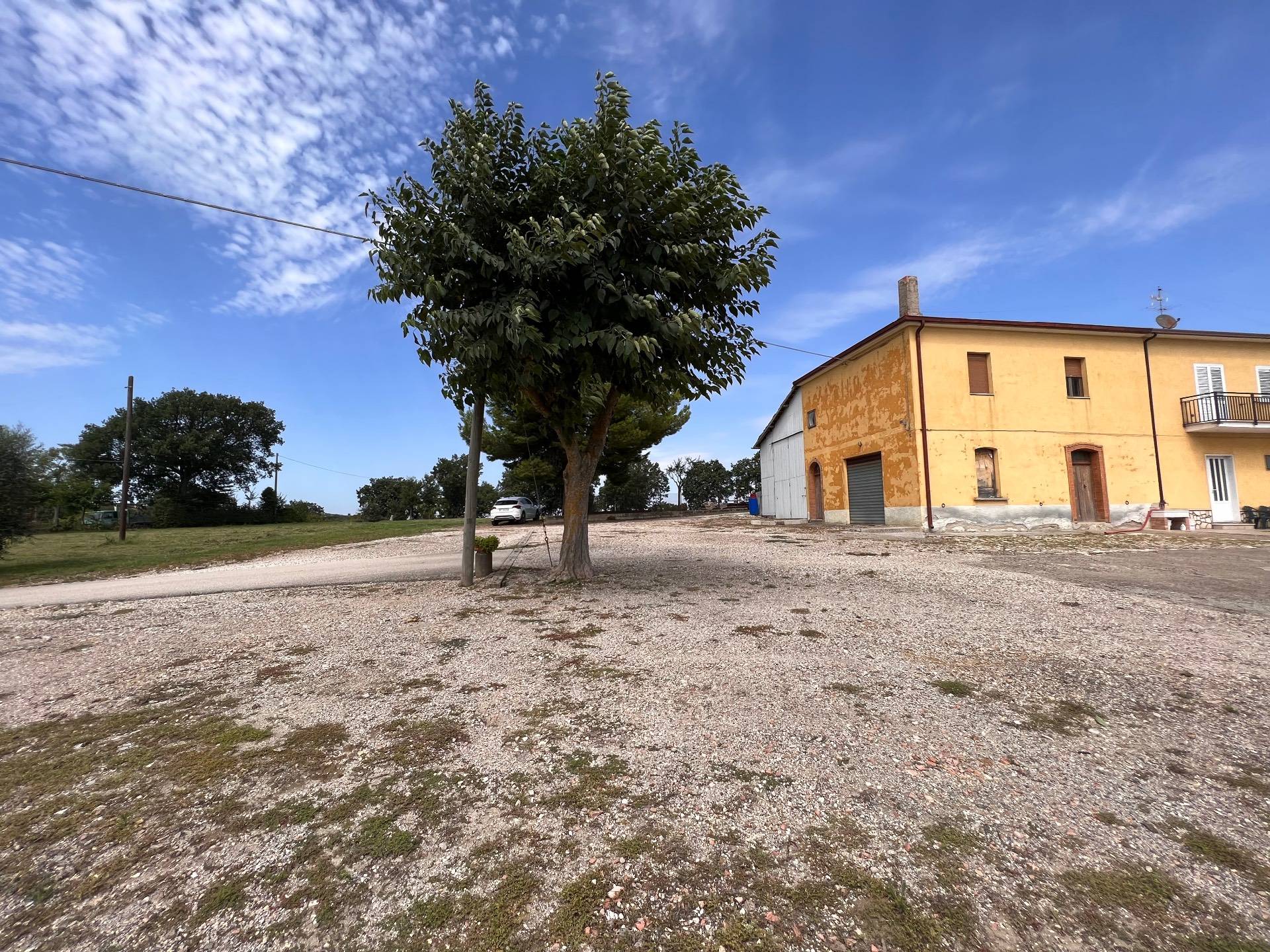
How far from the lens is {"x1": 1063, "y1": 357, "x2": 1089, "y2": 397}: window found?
17.1 meters

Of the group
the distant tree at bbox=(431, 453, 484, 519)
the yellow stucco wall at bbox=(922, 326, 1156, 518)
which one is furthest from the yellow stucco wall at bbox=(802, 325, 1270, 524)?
the distant tree at bbox=(431, 453, 484, 519)

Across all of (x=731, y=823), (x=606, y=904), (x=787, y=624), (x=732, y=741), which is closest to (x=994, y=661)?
(x=787, y=624)

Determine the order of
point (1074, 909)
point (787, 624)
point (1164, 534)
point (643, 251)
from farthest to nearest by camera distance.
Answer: point (1164, 534), point (643, 251), point (787, 624), point (1074, 909)

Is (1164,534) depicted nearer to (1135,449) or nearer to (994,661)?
(1135,449)

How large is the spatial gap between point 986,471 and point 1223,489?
10097 mm

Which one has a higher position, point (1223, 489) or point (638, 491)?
point (638, 491)

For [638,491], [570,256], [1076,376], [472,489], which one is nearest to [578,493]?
[472,489]

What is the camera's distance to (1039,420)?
1655 centimetres

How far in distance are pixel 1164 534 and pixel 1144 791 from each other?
17.5 m

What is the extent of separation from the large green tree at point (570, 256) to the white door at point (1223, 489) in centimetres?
2208

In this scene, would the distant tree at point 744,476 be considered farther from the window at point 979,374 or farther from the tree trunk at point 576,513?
the tree trunk at point 576,513

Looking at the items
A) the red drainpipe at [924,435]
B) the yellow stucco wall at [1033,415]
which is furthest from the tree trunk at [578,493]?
the yellow stucco wall at [1033,415]

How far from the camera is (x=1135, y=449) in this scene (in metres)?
17.3

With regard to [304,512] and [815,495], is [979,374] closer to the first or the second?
[815,495]
